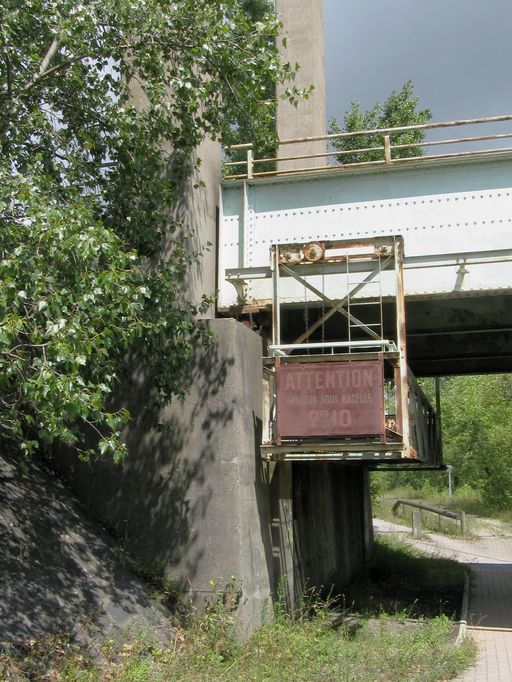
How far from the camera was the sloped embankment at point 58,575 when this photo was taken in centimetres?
756

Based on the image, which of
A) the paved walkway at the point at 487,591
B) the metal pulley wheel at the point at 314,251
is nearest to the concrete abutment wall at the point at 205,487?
the metal pulley wheel at the point at 314,251

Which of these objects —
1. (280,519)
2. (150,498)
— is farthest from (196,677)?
(280,519)

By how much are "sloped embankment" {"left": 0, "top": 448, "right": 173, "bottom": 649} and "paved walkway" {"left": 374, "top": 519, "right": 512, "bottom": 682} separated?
4.13 m

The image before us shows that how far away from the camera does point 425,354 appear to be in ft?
52.4

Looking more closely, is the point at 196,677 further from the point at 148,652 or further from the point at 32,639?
the point at 32,639

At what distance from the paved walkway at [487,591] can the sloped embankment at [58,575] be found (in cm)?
413

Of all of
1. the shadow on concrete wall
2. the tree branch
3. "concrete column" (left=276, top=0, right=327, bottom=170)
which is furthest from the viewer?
"concrete column" (left=276, top=0, right=327, bottom=170)

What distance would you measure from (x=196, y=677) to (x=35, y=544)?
242cm

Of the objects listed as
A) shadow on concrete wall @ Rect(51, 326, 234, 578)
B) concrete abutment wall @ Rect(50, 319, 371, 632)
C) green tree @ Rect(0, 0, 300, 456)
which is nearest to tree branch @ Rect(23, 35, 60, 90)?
green tree @ Rect(0, 0, 300, 456)

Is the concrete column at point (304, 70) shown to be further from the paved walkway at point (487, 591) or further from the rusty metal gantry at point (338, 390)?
the paved walkway at point (487, 591)

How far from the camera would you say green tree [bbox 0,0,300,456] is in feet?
20.6

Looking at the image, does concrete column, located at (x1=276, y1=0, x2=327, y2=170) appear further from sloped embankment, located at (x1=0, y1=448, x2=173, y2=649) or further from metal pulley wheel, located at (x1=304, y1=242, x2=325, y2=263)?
sloped embankment, located at (x1=0, y1=448, x2=173, y2=649)

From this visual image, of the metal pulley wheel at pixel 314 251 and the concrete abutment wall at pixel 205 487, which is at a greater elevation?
the metal pulley wheel at pixel 314 251

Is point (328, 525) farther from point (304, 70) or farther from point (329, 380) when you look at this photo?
point (304, 70)
